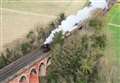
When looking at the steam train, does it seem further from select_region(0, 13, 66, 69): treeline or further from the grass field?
the grass field

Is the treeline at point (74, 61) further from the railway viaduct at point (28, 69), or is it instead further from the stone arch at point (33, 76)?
the stone arch at point (33, 76)

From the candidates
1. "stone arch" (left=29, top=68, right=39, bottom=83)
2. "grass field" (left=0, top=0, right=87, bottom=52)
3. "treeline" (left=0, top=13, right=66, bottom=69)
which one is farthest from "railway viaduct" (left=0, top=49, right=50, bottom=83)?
"grass field" (left=0, top=0, right=87, bottom=52)

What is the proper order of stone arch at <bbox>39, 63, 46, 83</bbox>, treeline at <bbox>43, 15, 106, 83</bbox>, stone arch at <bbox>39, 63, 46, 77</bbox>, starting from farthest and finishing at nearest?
1. stone arch at <bbox>39, 63, 46, 77</bbox>
2. stone arch at <bbox>39, 63, 46, 83</bbox>
3. treeline at <bbox>43, 15, 106, 83</bbox>

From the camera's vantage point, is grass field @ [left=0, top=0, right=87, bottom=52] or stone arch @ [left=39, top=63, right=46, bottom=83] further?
grass field @ [left=0, top=0, right=87, bottom=52]

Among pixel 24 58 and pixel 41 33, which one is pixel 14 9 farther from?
pixel 24 58

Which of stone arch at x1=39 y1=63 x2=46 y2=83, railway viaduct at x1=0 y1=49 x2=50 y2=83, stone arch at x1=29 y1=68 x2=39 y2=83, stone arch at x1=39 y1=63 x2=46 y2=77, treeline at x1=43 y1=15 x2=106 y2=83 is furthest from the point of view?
stone arch at x1=39 y1=63 x2=46 y2=77
